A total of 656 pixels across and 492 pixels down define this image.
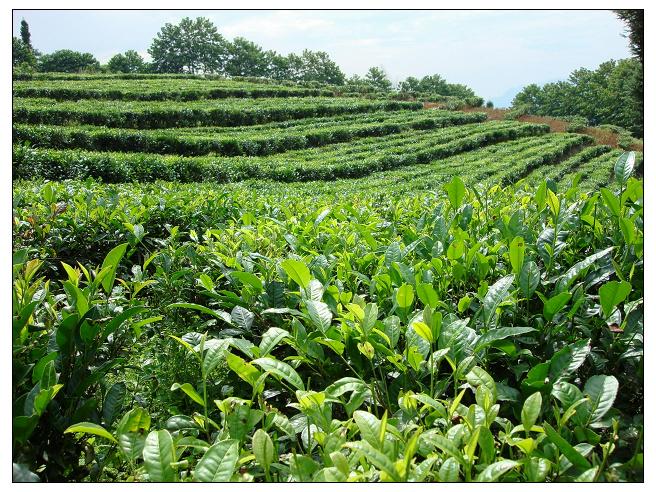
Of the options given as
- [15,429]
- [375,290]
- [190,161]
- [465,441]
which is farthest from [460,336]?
[190,161]

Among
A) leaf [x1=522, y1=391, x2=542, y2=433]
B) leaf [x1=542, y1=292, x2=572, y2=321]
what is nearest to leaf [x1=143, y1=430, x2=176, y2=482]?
leaf [x1=522, y1=391, x2=542, y2=433]

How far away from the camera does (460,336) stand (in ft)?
3.67

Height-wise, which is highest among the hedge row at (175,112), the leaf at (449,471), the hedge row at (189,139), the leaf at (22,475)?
the hedge row at (175,112)

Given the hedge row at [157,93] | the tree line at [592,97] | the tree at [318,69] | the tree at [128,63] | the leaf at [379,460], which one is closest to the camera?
the leaf at [379,460]

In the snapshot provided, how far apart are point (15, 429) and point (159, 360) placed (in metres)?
0.86

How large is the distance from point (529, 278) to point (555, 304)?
0.14 meters

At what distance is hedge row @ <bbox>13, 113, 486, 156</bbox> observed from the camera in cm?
1401

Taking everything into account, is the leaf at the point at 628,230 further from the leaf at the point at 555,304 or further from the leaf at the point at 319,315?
the leaf at the point at 319,315

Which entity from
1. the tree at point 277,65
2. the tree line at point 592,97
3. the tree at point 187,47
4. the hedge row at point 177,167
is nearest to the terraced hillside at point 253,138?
the hedge row at point 177,167

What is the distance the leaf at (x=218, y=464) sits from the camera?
2.52ft

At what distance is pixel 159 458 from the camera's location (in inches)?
31.5

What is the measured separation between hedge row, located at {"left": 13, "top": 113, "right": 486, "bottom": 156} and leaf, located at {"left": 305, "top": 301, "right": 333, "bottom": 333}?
11002mm

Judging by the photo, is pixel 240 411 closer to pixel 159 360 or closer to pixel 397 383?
pixel 397 383

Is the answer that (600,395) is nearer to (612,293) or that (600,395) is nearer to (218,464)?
(612,293)
